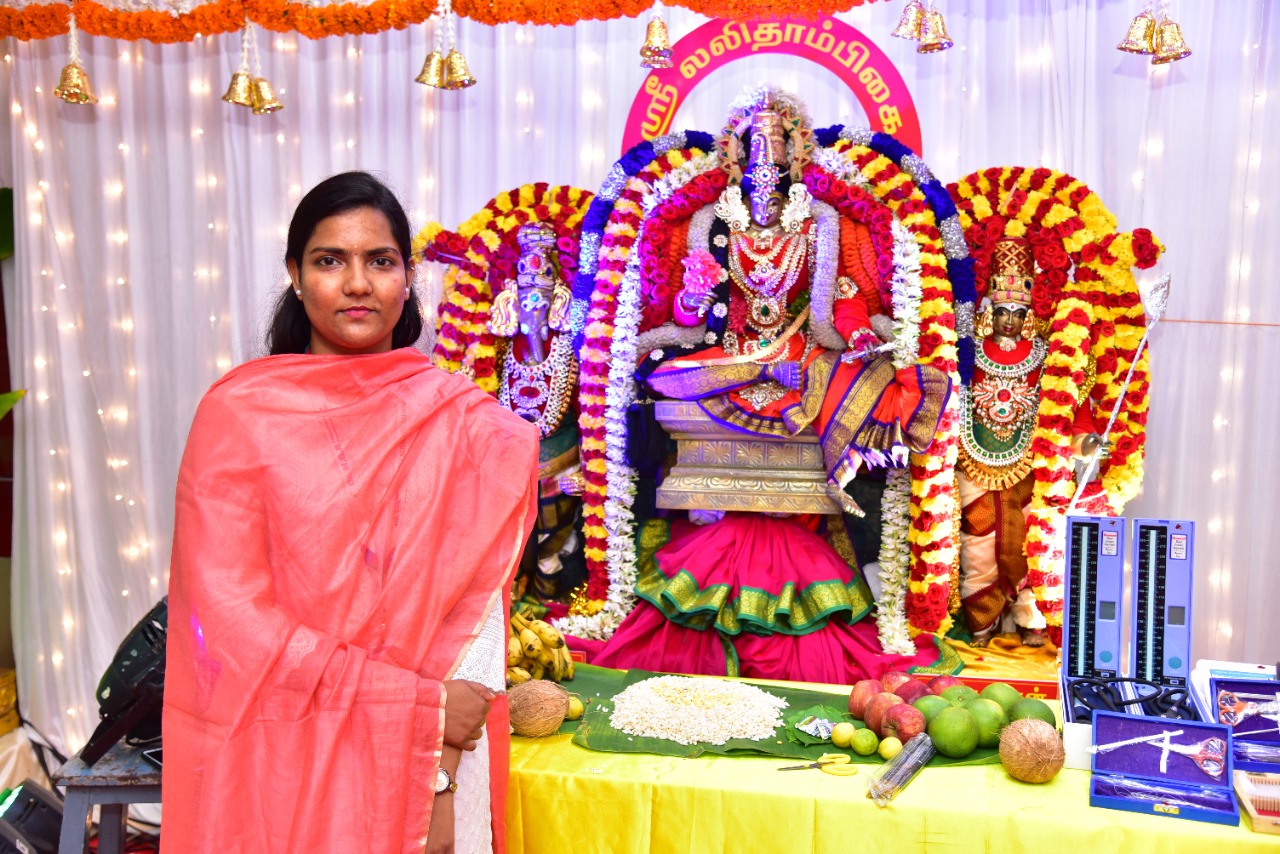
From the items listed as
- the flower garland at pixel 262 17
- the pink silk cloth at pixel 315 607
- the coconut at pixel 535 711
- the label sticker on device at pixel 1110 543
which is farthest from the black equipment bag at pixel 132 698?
the flower garland at pixel 262 17

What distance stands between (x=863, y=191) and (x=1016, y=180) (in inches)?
24.7

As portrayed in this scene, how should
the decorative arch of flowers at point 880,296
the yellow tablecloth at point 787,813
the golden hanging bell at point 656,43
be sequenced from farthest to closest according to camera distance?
the decorative arch of flowers at point 880,296 → the golden hanging bell at point 656,43 → the yellow tablecloth at point 787,813

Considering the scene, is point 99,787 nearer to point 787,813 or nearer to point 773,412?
point 787,813

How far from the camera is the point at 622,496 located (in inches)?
176

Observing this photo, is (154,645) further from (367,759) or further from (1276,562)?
(1276,562)

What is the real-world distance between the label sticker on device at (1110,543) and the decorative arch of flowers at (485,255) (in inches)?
102

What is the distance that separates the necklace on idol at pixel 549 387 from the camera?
4.68 meters

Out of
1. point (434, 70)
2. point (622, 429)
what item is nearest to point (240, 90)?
point (434, 70)

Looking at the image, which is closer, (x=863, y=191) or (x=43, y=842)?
(x=43, y=842)

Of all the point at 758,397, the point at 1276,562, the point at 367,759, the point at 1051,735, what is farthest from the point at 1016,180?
the point at 367,759

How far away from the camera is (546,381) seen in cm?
469

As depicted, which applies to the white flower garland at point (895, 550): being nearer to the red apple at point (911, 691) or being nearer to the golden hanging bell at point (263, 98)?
the red apple at point (911, 691)

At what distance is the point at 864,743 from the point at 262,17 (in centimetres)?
397

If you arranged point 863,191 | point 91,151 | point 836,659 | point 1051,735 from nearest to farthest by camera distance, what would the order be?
point 1051,735 < point 836,659 < point 863,191 < point 91,151
